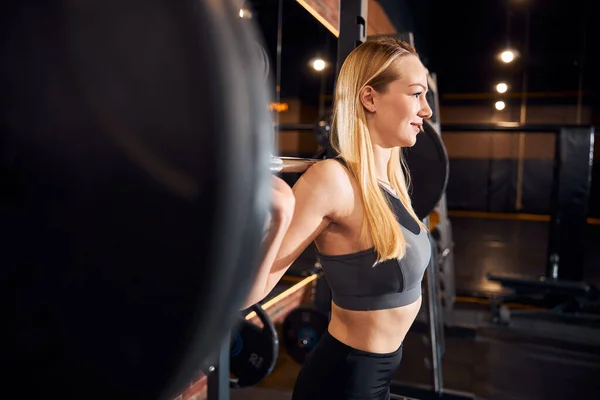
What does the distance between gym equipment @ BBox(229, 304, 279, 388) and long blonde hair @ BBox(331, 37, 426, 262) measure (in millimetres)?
625

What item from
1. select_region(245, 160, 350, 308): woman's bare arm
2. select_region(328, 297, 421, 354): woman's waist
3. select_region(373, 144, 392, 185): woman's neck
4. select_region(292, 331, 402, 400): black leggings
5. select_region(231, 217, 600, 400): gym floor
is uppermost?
select_region(373, 144, 392, 185): woman's neck

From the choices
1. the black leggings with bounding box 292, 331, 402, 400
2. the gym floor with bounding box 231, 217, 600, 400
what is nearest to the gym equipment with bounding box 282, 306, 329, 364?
the gym floor with bounding box 231, 217, 600, 400

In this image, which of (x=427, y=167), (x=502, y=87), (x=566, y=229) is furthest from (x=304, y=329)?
(x=502, y=87)

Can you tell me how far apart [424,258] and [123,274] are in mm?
834

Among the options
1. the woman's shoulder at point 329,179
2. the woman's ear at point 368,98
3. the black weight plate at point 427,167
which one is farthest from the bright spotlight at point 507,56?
Result: the woman's shoulder at point 329,179

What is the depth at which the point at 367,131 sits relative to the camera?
0.99m

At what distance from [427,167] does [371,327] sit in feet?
1.82

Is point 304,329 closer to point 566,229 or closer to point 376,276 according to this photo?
point 376,276

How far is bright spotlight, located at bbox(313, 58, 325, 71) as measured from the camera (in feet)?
14.1

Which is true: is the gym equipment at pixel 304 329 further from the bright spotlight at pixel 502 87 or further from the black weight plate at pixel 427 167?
the bright spotlight at pixel 502 87

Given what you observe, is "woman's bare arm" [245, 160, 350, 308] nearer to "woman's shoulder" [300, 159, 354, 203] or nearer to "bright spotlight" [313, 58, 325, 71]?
"woman's shoulder" [300, 159, 354, 203]

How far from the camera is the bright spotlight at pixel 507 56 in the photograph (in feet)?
27.5

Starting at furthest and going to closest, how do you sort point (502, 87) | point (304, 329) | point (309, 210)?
point (502, 87) → point (304, 329) → point (309, 210)

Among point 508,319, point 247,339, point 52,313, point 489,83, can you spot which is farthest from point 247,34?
point 489,83
